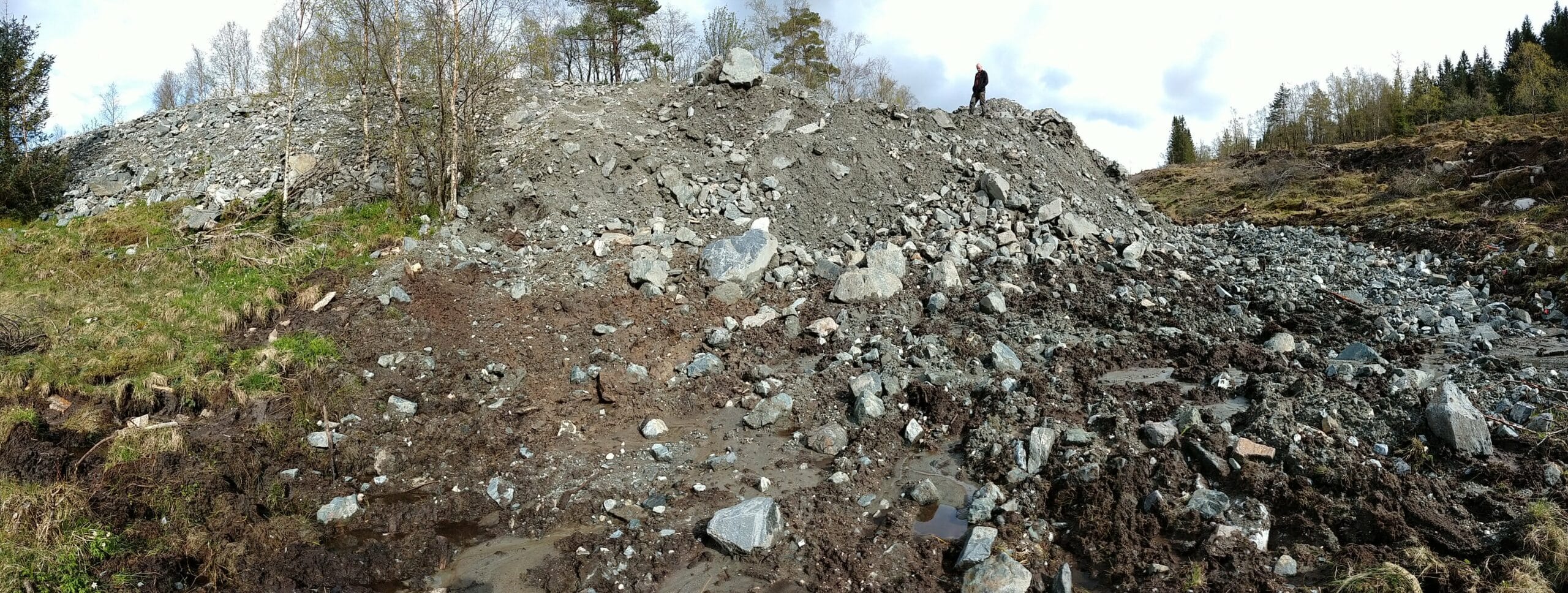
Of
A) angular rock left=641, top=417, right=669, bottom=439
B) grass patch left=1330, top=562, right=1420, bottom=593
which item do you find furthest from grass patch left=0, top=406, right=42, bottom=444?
grass patch left=1330, top=562, right=1420, bottom=593

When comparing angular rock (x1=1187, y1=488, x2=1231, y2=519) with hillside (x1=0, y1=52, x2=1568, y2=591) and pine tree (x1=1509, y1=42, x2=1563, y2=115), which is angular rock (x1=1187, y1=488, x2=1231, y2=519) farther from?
pine tree (x1=1509, y1=42, x2=1563, y2=115)

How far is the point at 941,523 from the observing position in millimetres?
5547

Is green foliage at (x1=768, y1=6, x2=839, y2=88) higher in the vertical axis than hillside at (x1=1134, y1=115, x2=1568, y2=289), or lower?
higher

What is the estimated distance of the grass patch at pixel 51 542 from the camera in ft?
16.0

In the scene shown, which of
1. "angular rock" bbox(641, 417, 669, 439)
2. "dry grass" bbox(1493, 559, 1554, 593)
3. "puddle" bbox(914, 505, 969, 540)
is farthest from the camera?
"angular rock" bbox(641, 417, 669, 439)

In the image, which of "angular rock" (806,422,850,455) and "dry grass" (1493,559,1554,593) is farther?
"angular rock" (806,422,850,455)

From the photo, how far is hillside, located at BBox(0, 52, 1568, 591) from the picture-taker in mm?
5055

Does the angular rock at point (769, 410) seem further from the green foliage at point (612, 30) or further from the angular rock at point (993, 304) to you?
the green foliage at point (612, 30)

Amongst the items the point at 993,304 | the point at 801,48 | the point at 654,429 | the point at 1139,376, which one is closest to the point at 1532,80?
the point at 801,48

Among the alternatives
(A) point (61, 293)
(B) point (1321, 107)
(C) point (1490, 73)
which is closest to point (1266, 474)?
(A) point (61, 293)

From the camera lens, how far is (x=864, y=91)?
109ft

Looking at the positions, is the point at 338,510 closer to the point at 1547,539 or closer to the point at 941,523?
the point at 941,523

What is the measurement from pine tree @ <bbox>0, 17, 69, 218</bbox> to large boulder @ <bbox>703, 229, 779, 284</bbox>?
1690 centimetres

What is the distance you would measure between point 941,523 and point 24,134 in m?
23.5
